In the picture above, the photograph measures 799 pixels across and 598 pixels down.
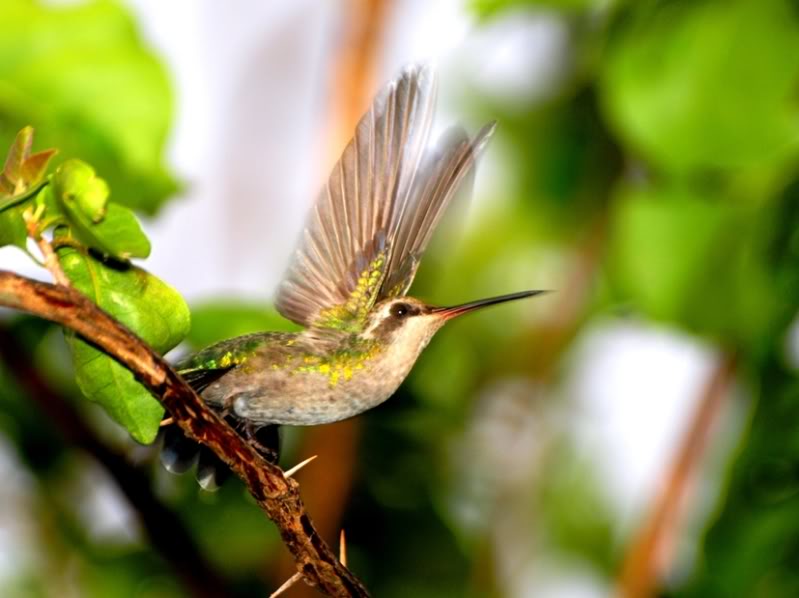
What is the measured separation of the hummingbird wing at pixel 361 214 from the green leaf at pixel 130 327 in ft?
0.33

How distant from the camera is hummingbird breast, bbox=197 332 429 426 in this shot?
0.55m

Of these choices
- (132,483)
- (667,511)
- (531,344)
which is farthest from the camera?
(531,344)

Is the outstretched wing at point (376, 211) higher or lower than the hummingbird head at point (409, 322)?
higher

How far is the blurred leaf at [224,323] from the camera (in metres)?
0.76

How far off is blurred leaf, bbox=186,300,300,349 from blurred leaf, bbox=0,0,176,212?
83mm

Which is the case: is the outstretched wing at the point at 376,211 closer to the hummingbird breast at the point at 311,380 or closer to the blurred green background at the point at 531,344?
the hummingbird breast at the point at 311,380

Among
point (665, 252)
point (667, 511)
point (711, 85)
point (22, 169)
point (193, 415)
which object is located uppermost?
point (22, 169)

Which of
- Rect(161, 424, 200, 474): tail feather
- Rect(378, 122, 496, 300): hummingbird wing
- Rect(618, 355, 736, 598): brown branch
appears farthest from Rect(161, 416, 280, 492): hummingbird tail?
Rect(618, 355, 736, 598): brown branch

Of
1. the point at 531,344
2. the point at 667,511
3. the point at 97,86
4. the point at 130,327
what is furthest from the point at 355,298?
the point at 531,344

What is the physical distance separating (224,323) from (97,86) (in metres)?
0.19

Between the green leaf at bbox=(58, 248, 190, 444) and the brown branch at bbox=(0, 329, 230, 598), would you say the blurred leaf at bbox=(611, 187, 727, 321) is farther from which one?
the green leaf at bbox=(58, 248, 190, 444)

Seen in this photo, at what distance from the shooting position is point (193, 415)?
44 centimetres

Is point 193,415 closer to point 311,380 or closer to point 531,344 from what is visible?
point 311,380

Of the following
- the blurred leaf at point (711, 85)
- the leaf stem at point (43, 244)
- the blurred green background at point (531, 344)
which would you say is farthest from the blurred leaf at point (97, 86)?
the blurred leaf at point (711, 85)
